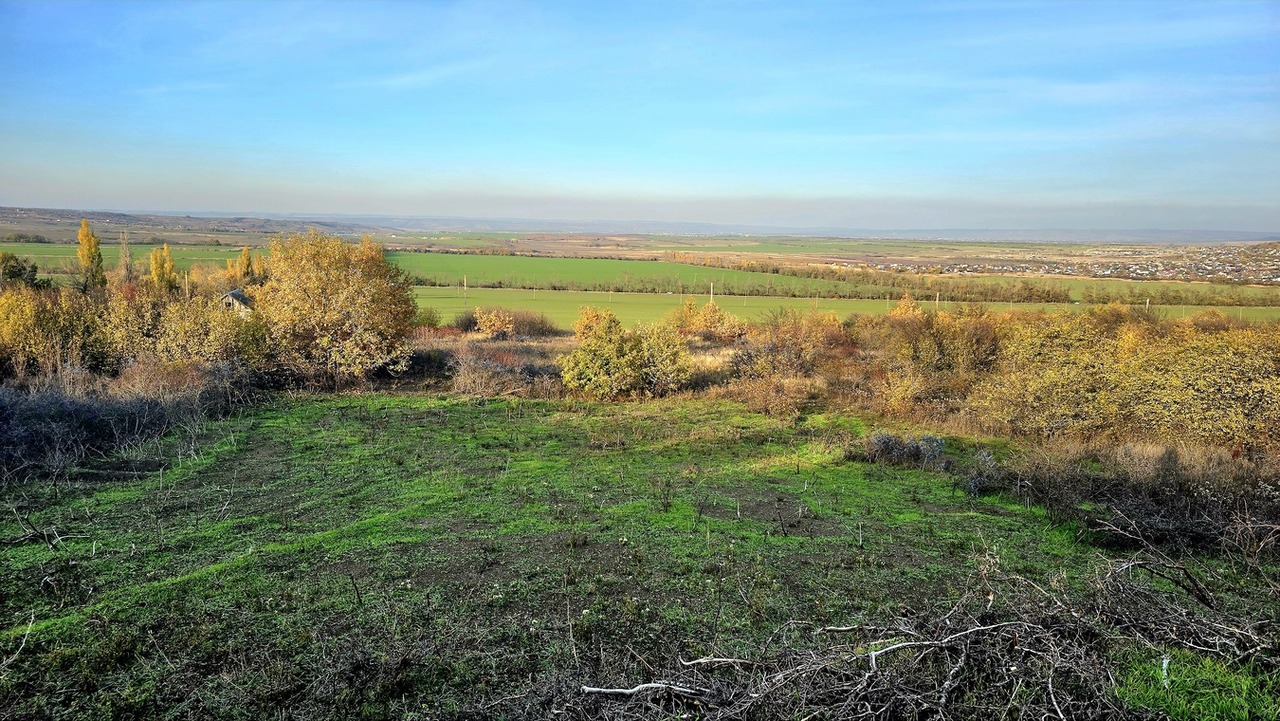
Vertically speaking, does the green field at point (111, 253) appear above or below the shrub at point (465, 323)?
above

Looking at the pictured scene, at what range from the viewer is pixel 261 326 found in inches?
719

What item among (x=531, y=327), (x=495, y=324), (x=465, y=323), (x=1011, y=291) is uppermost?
(x=1011, y=291)

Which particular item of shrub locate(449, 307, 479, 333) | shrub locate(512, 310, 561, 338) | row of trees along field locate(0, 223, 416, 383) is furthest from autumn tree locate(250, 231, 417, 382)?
shrub locate(512, 310, 561, 338)

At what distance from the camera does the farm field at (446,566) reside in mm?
4793

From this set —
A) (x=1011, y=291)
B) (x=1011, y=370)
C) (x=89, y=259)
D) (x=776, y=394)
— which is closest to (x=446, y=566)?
(x=776, y=394)

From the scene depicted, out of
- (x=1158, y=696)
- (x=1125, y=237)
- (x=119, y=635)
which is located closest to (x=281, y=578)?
(x=119, y=635)

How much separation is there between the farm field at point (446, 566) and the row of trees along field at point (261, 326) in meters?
6.00

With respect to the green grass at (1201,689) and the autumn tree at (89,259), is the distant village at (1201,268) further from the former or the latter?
the autumn tree at (89,259)

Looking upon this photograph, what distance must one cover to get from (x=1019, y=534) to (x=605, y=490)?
5615 millimetres

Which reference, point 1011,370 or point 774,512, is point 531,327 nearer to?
point 1011,370

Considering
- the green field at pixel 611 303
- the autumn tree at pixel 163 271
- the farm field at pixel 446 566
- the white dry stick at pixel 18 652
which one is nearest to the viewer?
the white dry stick at pixel 18 652

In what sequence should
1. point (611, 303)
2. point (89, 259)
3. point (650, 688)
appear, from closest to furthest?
1. point (650, 688)
2. point (89, 259)
3. point (611, 303)

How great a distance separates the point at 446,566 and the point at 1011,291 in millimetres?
44607

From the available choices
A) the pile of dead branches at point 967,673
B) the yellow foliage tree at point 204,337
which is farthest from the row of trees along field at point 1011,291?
the yellow foliage tree at point 204,337
